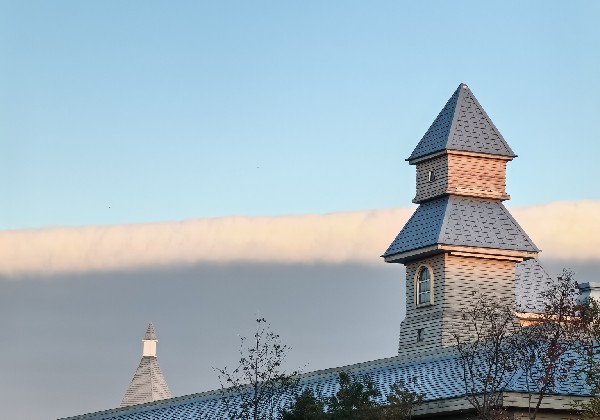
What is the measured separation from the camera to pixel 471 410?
93.5 ft

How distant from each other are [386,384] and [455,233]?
18.3 metres

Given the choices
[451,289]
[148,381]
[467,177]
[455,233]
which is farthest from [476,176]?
[148,381]

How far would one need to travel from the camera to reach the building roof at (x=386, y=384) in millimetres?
28797

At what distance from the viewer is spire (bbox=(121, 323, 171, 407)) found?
6731 centimetres

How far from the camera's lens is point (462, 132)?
2042 inches

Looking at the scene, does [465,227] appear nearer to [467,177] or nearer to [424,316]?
[467,177]

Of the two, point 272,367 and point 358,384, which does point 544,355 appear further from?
point 272,367

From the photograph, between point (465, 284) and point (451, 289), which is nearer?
point (451, 289)

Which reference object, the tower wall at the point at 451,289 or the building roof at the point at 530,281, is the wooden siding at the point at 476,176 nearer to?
the tower wall at the point at 451,289

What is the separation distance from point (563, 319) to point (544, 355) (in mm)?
960

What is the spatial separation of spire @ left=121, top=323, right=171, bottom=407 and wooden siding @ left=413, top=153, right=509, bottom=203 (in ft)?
69.9

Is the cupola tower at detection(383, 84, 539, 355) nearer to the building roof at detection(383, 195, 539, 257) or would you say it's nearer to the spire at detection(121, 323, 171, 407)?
the building roof at detection(383, 195, 539, 257)

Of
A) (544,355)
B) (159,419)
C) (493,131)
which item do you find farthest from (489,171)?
(544,355)

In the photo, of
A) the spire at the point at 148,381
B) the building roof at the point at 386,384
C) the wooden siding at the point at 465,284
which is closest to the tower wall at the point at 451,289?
the wooden siding at the point at 465,284
